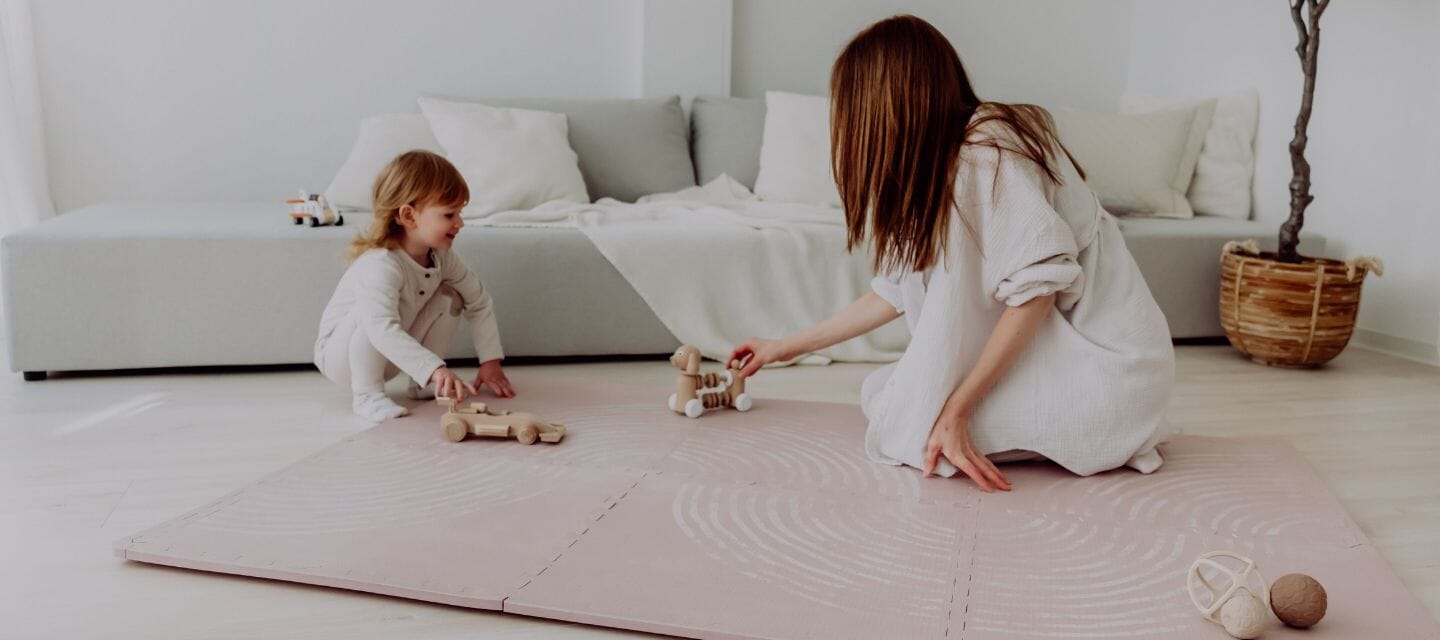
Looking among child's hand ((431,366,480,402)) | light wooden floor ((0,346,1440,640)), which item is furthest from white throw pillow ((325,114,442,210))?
child's hand ((431,366,480,402))

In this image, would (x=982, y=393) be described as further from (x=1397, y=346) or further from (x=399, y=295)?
(x=1397, y=346)

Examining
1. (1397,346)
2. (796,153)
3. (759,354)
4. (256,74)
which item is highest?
(256,74)

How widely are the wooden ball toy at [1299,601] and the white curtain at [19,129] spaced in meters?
3.20

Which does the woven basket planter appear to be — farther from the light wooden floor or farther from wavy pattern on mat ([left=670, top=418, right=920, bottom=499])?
wavy pattern on mat ([left=670, top=418, right=920, bottom=499])

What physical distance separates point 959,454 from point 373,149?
82.7 inches

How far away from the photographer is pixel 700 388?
86.6 inches

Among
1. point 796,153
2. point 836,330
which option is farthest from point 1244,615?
point 796,153

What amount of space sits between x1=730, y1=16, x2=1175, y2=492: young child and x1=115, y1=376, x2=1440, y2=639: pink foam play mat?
81 mm

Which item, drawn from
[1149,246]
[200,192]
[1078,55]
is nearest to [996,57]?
[1078,55]

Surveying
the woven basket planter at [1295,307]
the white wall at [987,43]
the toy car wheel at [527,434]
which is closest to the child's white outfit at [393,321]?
the toy car wheel at [527,434]

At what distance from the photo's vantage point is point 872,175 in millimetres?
1749

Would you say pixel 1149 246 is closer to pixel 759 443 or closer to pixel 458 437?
pixel 759 443

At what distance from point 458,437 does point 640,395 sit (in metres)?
0.49

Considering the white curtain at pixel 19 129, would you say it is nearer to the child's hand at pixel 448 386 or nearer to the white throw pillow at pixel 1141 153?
the child's hand at pixel 448 386
